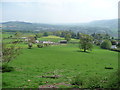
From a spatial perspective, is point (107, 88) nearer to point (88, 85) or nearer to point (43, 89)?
point (88, 85)

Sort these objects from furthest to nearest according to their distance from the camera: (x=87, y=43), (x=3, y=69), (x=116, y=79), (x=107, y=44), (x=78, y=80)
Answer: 1. (x=107, y=44)
2. (x=87, y=43)
3. (x=3, y=69)
4. (x=78, y=80)
5. (x=116, y=79)

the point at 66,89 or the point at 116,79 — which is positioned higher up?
the point at 116,79

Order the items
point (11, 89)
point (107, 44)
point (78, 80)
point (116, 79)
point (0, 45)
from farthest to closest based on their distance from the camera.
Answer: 1. point (107, 44)
2. point (0, 45)
3. point (78, 80)
4. point (11, 89)
5. point (116, 79)

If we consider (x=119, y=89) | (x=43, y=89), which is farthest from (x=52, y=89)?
(x=119, y=89)

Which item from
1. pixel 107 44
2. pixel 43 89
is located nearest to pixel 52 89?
pixel 43 89

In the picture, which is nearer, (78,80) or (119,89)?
(119,89)

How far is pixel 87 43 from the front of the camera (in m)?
66.8

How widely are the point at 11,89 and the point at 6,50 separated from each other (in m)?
12.8

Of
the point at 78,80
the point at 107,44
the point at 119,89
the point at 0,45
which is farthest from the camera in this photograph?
the point at 107,44

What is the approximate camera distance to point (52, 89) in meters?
9.13

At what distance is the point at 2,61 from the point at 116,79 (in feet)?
55.4

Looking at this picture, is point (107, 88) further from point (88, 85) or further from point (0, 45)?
point (0, 45)

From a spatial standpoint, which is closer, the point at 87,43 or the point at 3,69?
the point at 3,69

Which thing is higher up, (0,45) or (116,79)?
(0,45)
